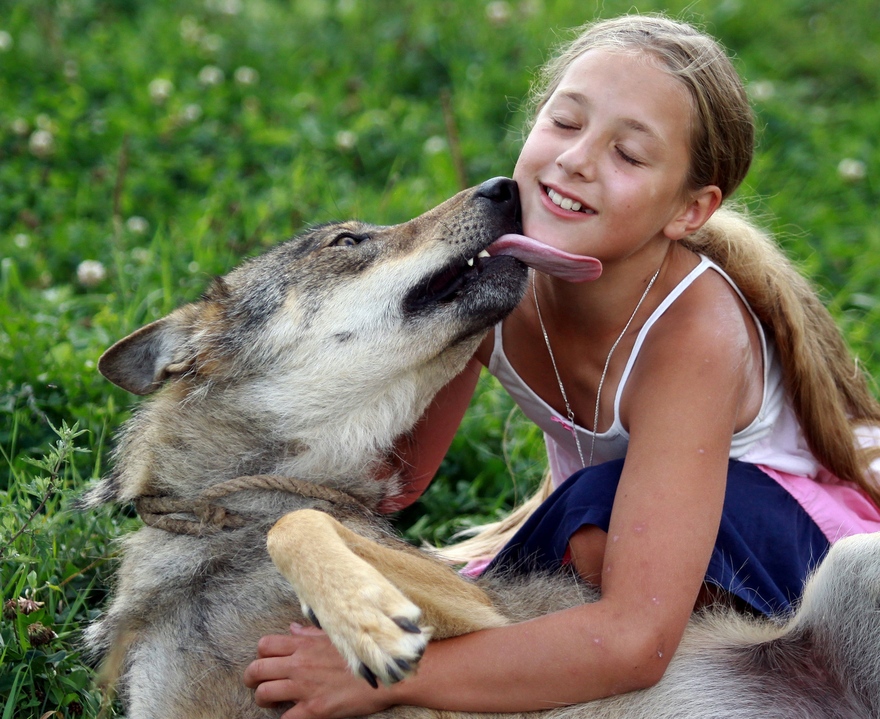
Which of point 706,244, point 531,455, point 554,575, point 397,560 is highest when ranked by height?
point 706,244

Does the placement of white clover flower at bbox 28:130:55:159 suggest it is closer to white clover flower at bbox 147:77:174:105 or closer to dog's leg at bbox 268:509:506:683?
white clover flower at bbox 147:77:174:105

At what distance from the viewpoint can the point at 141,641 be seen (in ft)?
9.29

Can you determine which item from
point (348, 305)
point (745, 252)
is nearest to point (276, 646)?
point (348, 305)

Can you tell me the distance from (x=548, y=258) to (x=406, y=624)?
114cm

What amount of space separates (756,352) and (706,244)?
1.37 feet

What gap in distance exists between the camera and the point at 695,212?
302cm

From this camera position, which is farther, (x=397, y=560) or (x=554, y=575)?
(x=554, y=575)

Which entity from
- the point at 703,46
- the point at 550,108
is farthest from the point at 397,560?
the point at 703,46

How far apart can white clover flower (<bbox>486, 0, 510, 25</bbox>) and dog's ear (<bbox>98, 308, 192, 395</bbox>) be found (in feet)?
14.2

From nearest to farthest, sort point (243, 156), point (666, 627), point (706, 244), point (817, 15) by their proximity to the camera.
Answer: point (666, 627) → point (706, 244) → point (243, 156) → point (817, 15)

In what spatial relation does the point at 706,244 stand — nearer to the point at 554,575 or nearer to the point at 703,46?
the point at 703,46

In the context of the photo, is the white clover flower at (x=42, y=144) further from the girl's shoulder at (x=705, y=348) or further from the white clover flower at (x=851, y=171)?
the white clover flower at (x=851, y=171)

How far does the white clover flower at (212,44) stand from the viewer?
6.44 metres

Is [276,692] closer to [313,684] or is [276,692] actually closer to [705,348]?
[313,684]
